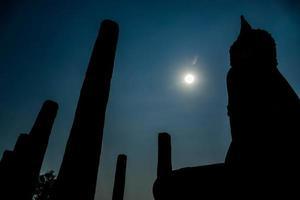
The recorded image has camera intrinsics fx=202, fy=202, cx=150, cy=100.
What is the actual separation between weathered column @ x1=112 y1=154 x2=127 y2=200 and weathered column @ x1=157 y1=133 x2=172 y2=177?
373cm

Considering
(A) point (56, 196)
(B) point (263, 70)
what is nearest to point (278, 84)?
(B) point (263, 70)

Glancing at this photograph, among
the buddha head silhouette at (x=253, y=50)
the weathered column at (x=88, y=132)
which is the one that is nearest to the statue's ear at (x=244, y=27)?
the buddha head silhouette at (x=253, y=50)

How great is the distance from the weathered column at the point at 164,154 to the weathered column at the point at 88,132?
7471 millimetres

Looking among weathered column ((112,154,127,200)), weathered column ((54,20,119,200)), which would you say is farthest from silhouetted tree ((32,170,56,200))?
weathered column ((54,20,119,200))

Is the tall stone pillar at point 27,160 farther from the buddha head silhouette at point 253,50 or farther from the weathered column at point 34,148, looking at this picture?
the buddha head silhouette at point 253,50

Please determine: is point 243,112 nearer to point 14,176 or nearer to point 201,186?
point 201,186

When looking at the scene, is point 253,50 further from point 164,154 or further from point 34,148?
point 34,148

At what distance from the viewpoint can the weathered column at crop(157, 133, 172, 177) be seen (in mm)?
10633

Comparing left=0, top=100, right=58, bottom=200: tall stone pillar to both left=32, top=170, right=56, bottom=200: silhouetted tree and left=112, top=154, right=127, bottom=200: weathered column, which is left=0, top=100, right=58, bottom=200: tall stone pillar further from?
left=32, top=170, right=56, bottom=200: silhouetted tree

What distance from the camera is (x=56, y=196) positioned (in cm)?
295

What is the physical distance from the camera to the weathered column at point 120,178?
43.4 ft

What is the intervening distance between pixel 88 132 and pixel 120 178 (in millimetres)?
11150

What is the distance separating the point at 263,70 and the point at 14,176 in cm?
1009

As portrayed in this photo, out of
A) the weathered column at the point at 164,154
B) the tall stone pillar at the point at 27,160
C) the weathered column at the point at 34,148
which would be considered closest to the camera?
the tall stone pillar at the point at 27,160
